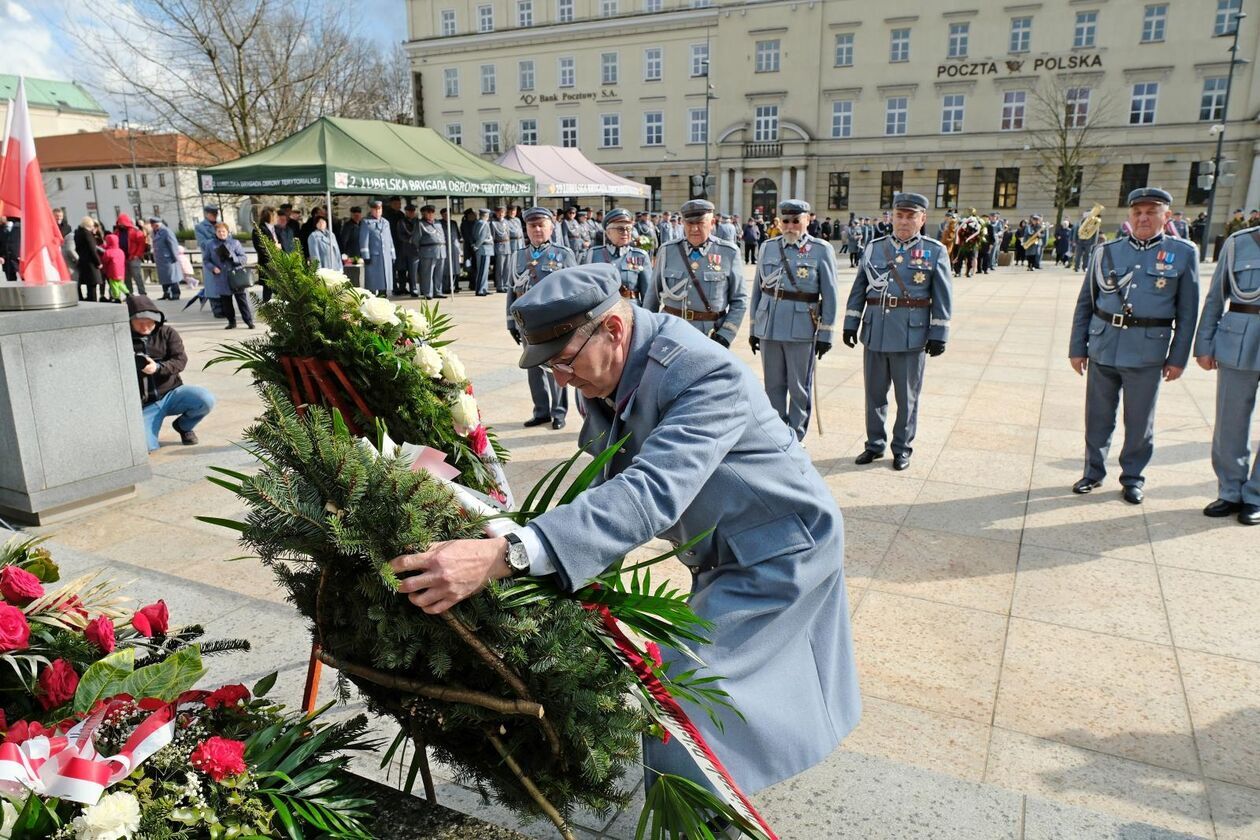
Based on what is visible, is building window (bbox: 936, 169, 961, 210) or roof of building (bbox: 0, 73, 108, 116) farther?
roof of building (bbox: 0, 73, 108, 116)

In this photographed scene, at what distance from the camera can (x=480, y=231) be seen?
2081 centimetres

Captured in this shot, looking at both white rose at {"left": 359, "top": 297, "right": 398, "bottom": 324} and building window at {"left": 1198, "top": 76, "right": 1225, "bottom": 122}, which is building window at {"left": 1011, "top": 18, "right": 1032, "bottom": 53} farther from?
white rose at {"left": 359, "top": 297, "right": 398, "bottom": 324}

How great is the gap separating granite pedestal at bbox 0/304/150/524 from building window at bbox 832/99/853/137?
50.7m

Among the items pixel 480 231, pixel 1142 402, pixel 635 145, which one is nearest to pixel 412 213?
pixel 480 231

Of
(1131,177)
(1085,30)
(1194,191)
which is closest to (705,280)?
(1194,191)

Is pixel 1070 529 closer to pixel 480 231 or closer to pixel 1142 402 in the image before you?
pixel 1142 402

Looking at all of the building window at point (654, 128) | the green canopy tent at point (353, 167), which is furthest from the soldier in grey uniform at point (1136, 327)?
the building window at point (654, 128)

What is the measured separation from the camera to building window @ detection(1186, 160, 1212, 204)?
148ft

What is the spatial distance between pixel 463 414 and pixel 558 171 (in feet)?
73.0

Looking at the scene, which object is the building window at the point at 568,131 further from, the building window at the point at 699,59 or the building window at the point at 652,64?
the building window at the point at 699,59

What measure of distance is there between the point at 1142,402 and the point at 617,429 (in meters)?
5.19

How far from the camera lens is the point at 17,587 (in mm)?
2129

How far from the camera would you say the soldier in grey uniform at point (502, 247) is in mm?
21016

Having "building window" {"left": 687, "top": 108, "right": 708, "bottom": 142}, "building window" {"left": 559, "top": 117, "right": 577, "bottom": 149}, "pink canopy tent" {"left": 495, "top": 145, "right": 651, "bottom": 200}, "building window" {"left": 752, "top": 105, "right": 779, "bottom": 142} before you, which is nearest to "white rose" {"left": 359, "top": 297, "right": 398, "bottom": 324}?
"pink canopy tent" {"left": 495, "top": 145, "right": 651, "bottom": 200}
